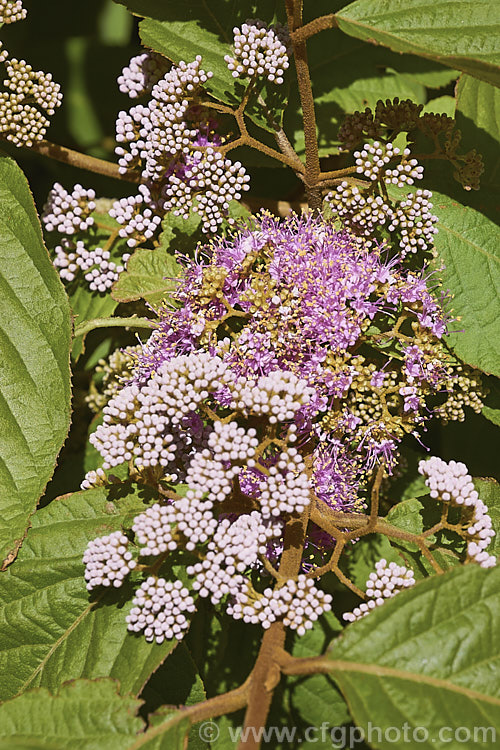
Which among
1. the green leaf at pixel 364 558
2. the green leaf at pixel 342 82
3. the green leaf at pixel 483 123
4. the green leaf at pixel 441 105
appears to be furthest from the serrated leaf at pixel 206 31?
the green leaf at pixel 364 558

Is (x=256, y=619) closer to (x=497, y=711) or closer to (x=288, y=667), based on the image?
(x=288, y=667)

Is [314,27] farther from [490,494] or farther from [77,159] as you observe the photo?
[490,494]

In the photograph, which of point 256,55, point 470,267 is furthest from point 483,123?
point 256,55

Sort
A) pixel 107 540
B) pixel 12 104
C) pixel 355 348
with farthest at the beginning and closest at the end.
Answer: pixel 12 104
pixel 355 348
pixel 107 540

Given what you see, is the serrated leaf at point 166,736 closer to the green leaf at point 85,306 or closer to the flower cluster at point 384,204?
the green leaf at point 85,306

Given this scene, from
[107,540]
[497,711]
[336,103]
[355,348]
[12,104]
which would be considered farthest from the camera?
[336,103]

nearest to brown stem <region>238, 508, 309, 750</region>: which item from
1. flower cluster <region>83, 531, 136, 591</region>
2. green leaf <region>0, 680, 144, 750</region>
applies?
green leaf <region>0, 680, 144, 750</region>

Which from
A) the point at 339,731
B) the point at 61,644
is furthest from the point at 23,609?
the point at 339,731
